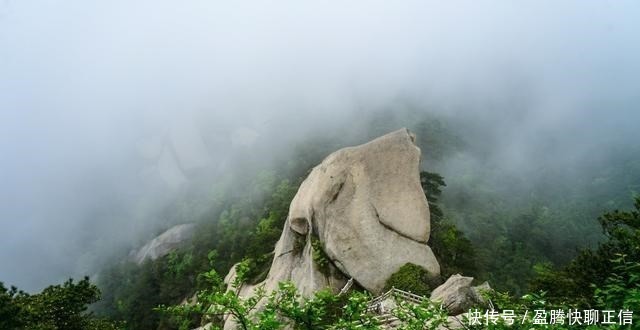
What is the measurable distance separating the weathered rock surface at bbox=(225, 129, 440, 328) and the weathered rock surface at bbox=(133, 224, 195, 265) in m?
51.2

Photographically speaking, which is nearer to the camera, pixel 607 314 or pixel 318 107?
pixel 607 314

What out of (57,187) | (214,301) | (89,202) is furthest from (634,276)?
(57,187)

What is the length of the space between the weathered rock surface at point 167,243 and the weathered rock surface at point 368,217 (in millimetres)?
51230

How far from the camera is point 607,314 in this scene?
21.9ft

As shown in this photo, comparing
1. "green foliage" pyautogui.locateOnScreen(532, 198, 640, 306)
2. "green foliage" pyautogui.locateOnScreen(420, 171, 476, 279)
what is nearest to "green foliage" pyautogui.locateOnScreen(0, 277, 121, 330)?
"green foliage" pyautogui.locateOnScreen(420, 171, 476, 279)

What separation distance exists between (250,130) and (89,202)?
51784 millimetres

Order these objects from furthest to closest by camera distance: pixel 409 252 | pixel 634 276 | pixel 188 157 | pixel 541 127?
pixel 188 157, pixel 541 127, pixel 409 252, pixel 634 276

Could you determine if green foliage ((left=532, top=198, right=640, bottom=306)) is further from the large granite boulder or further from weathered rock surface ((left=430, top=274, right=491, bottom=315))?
the large granite boulder

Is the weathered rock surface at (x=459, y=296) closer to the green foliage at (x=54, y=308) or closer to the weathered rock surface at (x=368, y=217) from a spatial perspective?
the weathered rock surface at (x=368, y=217)

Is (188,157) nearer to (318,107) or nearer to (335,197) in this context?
(318,107)

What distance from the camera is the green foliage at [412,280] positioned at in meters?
21.9

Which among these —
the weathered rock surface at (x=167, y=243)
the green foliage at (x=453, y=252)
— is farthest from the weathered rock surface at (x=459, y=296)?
the weathered rock surface at (x=167, y=243)

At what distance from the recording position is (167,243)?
74.9 m

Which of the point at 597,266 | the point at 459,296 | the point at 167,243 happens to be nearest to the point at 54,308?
the point at 459,296
